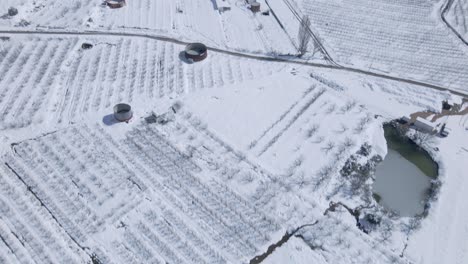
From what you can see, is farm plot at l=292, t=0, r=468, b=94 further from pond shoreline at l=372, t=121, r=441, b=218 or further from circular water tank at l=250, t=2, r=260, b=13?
pond shoreline at l=372, t=121, r=441, b=218

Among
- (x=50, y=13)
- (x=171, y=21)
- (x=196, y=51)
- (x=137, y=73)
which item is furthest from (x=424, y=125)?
(x=50, y=13)

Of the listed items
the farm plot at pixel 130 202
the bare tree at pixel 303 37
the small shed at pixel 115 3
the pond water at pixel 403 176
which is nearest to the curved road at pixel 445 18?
the bare tree at pixel 303 37

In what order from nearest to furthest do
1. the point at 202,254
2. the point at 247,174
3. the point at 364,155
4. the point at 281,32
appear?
the point at 202,254 < the point at 247,174 < the point at 364,155 < the point at 281,32

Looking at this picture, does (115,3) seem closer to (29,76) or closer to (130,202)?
(29,76)

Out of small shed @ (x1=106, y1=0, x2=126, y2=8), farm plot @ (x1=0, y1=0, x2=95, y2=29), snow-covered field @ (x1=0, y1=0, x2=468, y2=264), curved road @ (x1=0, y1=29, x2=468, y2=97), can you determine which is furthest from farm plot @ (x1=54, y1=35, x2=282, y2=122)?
small shed @ (x1=106, y1=0, x2=126, y2=8)

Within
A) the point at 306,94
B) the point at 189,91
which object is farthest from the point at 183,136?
the point at 306,94

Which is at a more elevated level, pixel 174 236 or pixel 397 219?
pixel 397 219

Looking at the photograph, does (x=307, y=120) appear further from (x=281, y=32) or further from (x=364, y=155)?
(x=281, y=32)
